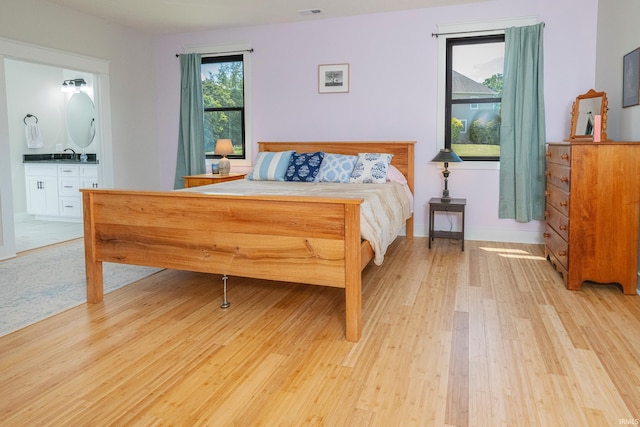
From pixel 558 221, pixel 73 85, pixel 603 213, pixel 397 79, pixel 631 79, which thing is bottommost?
pixel 558 221

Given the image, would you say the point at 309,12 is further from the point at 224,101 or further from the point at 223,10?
the point at 224,101

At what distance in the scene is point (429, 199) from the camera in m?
5.18

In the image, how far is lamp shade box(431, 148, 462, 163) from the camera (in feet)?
15.3

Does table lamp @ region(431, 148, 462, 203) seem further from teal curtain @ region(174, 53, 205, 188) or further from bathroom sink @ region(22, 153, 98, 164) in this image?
bathroom sink @ region(22, 153, 98, 164)

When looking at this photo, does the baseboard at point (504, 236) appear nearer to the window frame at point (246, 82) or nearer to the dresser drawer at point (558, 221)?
the dresser drawer at point (558, 221)

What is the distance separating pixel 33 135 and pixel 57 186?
93 centimetres

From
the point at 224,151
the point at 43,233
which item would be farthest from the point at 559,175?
the point at 43,233

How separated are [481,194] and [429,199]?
1.75 feet

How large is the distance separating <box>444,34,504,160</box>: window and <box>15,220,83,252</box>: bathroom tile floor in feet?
14.3

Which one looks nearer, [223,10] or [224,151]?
[223,10]

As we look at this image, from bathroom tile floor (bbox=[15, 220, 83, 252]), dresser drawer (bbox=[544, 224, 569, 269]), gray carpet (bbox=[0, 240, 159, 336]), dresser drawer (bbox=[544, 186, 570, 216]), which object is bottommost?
gray carpet (bbox=[0, 240, 159, 336])

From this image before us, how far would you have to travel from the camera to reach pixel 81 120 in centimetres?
689

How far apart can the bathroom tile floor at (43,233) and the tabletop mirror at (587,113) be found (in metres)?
5.20

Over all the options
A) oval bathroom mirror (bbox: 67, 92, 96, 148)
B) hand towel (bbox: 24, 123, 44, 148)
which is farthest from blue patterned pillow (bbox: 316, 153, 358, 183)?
hand towel (bbox: 24, 123, 44, 148)
